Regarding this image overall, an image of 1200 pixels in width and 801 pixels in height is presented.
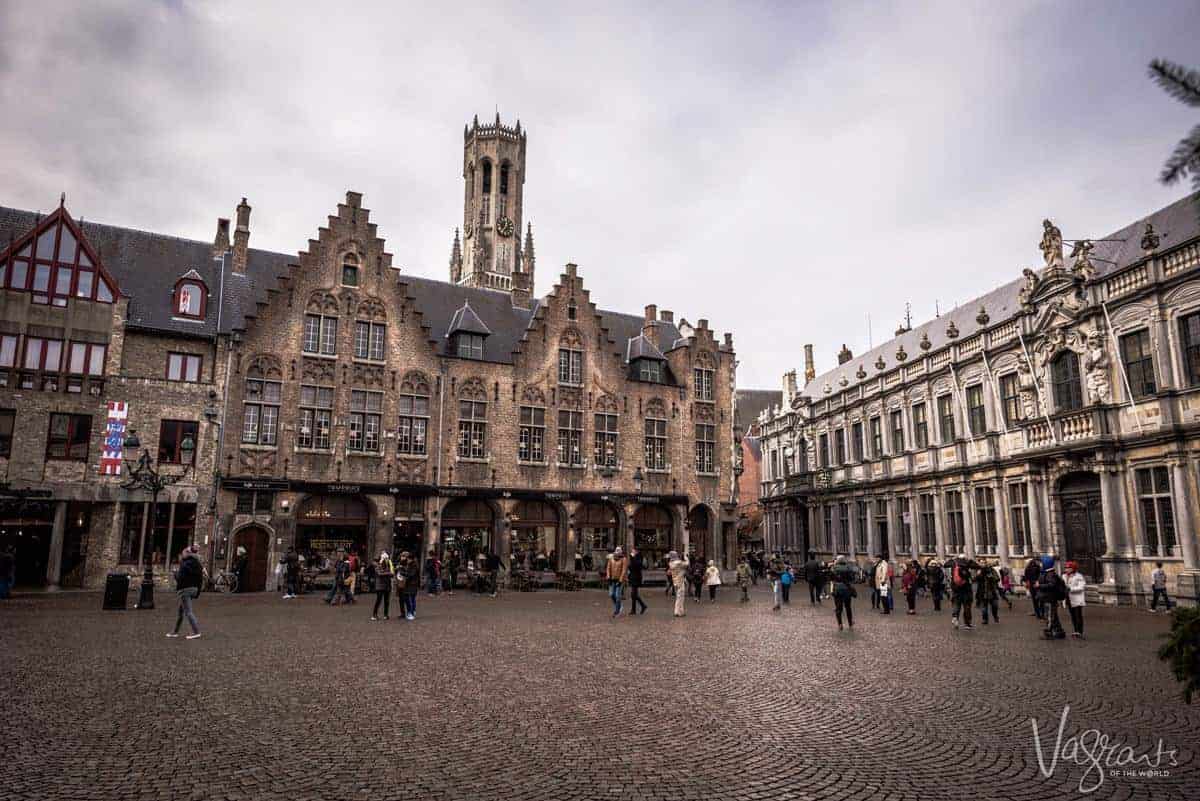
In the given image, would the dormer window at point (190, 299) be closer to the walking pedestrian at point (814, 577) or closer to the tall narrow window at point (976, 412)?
the walking pedestrian at point (814, 577)

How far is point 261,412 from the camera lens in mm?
32156

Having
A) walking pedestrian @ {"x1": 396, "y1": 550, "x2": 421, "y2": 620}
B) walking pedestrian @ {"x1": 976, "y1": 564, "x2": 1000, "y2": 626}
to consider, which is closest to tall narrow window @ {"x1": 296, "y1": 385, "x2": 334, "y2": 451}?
walking pedestrian @ {"x1": 396, "y1": 550, "x2": 421, "y2": 620}

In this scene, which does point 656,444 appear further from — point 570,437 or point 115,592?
point 115,592

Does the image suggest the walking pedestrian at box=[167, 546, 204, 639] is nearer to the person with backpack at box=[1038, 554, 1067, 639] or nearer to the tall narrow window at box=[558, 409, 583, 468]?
the person with backpack at box=[1038, 554, 1067, 639]

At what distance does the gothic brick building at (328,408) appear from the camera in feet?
95.3

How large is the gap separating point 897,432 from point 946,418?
15.3 ft

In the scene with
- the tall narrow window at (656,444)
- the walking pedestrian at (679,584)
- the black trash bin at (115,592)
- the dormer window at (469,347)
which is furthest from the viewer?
the tall narrow window at (656,444)

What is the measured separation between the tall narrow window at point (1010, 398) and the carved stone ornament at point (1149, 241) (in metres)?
8.24

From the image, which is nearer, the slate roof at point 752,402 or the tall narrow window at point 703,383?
the tall narrow window at point 703,383

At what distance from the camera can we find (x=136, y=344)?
3041cm

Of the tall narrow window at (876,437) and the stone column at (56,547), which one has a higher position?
the tall narrow window at (876,437)

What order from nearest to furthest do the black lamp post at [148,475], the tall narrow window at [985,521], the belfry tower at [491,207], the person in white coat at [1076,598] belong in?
the person in white coat at [1076,598] → the black lamp post at [148,475] → the tall narrow window at [985,521] → the belfry tower at [491,207]

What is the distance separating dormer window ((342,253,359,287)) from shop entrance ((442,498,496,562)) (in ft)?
36.8

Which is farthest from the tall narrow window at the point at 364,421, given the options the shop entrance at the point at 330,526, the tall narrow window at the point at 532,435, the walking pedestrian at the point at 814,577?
the walking pedestrian at the point at 814,577
